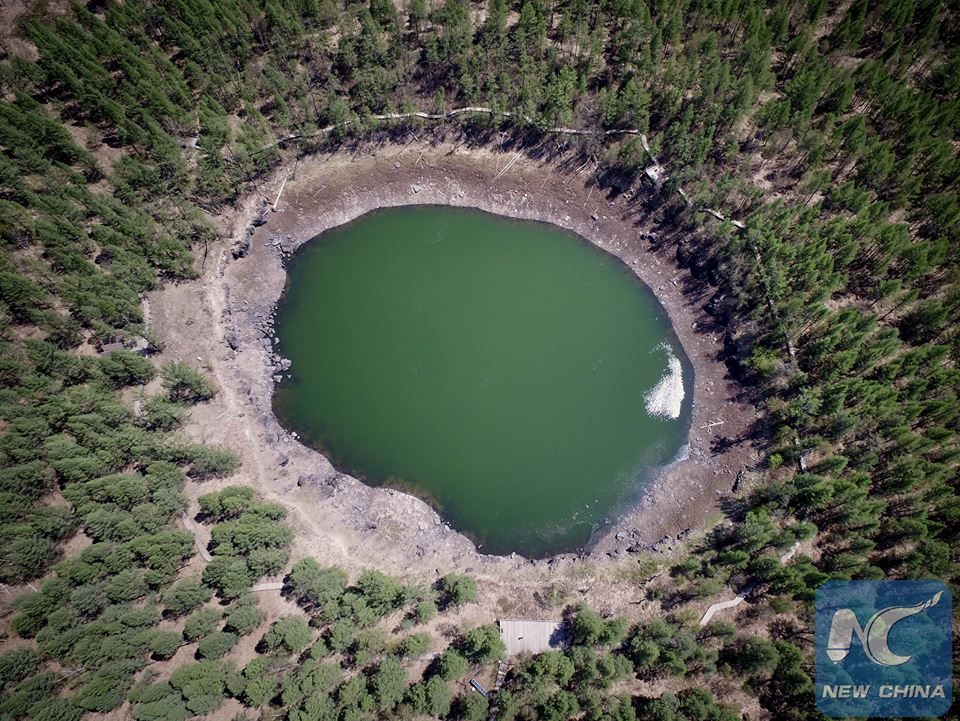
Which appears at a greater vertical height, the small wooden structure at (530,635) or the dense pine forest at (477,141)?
the dense pine forest at (477,141)

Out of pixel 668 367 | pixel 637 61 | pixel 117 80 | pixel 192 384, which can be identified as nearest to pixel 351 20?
pixel 117 80
